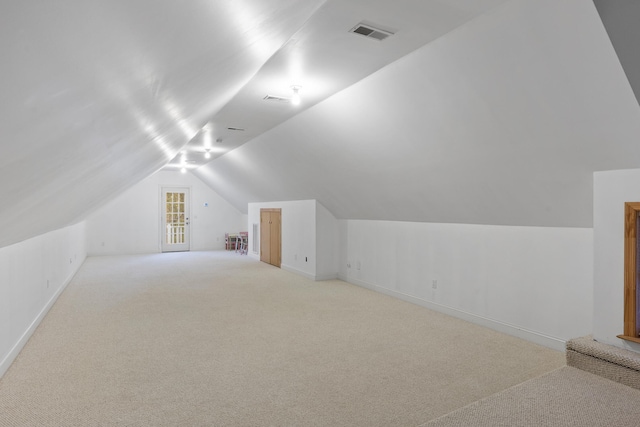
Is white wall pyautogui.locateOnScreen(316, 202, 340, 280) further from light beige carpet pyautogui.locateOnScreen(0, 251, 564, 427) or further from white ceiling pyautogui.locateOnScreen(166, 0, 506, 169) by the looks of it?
white ceiling pyautogui.locateOnScreen(166, 0, 506, 169)

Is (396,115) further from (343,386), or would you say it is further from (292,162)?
(292,162)

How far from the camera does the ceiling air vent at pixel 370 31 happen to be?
2600 mm

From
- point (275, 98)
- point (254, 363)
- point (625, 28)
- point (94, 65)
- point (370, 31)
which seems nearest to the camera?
point (94, 65)

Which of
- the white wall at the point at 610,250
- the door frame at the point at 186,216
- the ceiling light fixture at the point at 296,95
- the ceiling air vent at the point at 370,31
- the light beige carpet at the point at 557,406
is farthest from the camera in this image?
the door frame at the point at 186,216

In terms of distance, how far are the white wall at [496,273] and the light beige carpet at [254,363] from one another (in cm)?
25

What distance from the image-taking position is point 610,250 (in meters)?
3.09

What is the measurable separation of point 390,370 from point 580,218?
2.25 meters

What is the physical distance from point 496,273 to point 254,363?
2931mm

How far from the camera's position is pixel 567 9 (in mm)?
2137

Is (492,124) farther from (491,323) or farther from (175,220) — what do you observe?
(175,220)

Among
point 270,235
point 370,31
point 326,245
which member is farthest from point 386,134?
point 270,235

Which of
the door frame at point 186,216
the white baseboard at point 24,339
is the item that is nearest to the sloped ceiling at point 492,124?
Result: the white baseboard at point 24,339

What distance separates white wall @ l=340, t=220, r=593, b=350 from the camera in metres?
3.85

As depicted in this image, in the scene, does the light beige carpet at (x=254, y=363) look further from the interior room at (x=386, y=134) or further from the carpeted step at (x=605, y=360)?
the carpeted step at (x=605, y=360)
